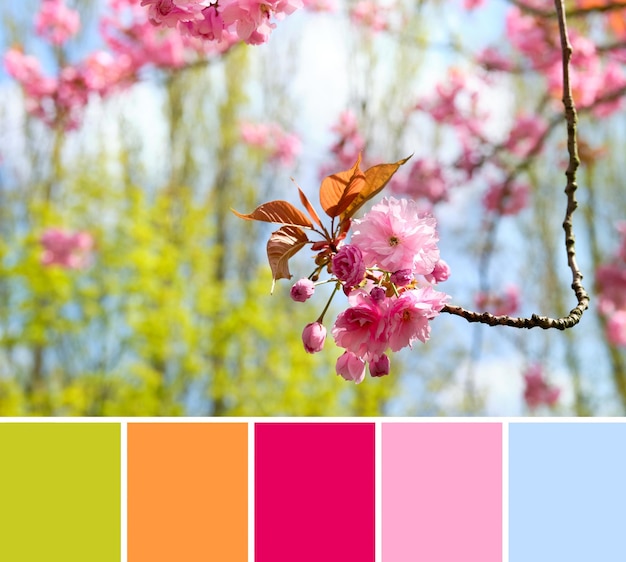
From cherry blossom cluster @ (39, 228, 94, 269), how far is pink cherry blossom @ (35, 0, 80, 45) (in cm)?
125

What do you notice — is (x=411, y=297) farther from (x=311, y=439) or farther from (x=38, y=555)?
(x=38, y=555)

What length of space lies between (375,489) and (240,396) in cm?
335

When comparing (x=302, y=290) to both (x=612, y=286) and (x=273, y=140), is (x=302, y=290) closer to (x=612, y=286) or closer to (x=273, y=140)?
(x=612, y=286)

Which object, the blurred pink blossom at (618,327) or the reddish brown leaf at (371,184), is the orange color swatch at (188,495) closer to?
the reddish brown leaf at (371,184)

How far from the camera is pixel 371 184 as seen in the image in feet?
2.46

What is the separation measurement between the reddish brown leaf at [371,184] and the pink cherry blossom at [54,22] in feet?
15.3

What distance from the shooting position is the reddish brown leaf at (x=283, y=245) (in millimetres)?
746

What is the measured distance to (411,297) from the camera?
741mm

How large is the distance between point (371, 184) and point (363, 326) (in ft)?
0.45

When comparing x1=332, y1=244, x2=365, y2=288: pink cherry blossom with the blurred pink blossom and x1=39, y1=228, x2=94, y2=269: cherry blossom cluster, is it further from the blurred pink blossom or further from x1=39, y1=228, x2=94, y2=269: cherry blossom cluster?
x1=39, y1=228, x2=94, y2=269: cherry blossom cluster

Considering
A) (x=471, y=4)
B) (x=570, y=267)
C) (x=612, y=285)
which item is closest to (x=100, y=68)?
(x=471, y=4)

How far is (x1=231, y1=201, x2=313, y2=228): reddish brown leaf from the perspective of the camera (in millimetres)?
745

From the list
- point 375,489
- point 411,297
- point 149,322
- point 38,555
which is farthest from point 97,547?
point 149,322

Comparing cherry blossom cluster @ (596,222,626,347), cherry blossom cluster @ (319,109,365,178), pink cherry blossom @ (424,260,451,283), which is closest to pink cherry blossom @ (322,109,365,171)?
cherry blossom cluster @ (319,109,365,178)
